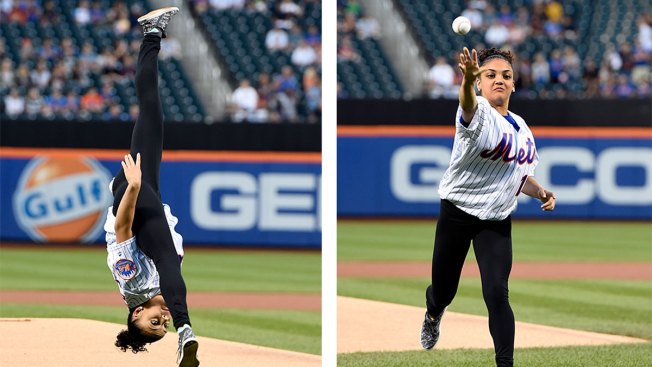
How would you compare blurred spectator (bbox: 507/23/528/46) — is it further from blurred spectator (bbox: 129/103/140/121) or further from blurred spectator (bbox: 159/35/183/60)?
blurred spectator (bbox: 129/103/140/121)

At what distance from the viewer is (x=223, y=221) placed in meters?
17.5

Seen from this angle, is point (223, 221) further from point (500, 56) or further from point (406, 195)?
point (500, 56)

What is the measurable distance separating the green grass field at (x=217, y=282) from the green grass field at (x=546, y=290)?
87 centimetres

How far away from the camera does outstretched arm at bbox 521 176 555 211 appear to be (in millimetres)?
7781

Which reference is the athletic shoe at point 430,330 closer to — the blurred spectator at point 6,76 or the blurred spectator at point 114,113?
the blurred spectator at point 114,113

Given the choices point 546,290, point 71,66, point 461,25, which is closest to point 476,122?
point 461,25

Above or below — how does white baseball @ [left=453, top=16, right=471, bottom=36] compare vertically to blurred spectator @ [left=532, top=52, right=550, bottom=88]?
above

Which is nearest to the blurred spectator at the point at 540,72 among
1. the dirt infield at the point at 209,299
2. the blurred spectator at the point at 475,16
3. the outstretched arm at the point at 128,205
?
the blurred spectator at the point at 475,16

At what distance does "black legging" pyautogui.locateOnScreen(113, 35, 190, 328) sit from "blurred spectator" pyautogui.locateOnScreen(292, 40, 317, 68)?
46.8 feet

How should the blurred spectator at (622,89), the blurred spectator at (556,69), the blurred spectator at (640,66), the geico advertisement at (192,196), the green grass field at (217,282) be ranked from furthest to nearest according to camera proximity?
the blurred spectator at (556,69) → the blurred spectator at (640,66) → the blurred spectator at (622,89) → the geico advertisement at (192,196) → the green grass field at (217,282)

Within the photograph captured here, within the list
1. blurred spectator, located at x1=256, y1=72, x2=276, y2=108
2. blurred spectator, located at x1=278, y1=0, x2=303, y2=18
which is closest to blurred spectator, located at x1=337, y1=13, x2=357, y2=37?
blurred spectator, located at x1=278, y1=0, x2=303, y2=18

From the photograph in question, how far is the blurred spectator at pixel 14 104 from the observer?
2086 centimetres

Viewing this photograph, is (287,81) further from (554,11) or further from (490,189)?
(490,189)

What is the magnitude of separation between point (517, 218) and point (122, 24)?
842 cm
